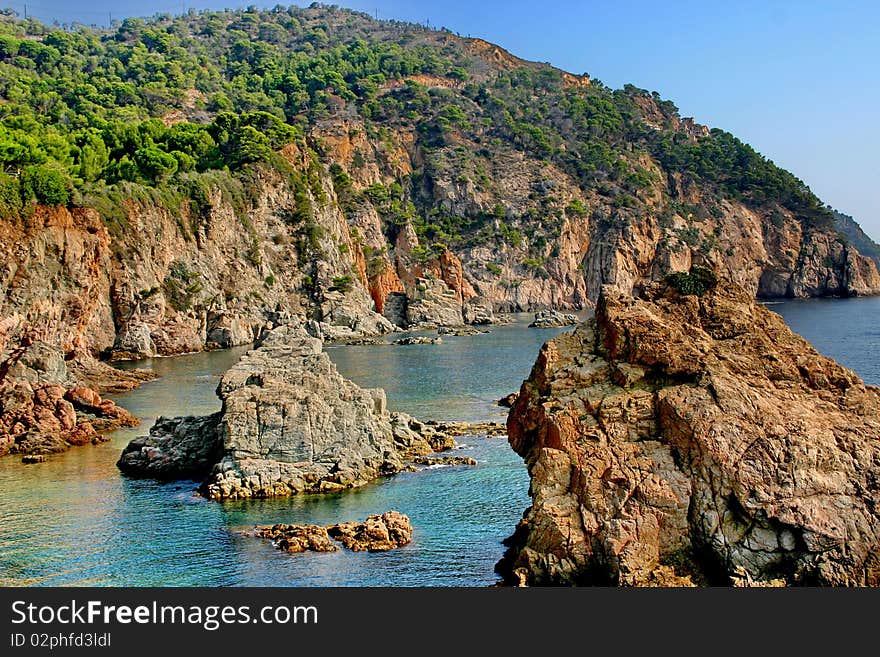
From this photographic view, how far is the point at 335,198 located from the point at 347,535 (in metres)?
105

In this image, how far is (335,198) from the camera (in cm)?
12912

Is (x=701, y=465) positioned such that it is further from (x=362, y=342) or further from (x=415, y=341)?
(x=362, y=342)

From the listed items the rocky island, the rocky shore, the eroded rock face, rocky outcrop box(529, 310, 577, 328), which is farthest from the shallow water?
the eroded rock face

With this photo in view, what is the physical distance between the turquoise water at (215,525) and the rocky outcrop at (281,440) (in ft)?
3.14

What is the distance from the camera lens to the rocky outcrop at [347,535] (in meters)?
26.3

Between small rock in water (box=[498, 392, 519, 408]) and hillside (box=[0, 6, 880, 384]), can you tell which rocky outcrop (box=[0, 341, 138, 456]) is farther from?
small rock in water (box=[498, 392, 519, 408])

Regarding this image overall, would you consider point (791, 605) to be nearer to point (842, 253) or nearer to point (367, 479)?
point (367, 479)

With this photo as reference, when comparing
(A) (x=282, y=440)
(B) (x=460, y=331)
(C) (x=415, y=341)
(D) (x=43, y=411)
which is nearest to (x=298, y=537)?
(A) (x=282, y=440)

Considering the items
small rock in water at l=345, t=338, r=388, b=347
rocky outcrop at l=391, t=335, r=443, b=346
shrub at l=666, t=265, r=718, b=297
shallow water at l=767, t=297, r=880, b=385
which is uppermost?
shrub at l=666, t=265, r=718, b=297

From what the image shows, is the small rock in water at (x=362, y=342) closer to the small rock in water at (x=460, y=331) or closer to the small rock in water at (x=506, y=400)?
the small rock in water at (x=460, y=331)

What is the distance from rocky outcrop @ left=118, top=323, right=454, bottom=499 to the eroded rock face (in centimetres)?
1319

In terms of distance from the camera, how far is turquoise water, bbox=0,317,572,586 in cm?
2455

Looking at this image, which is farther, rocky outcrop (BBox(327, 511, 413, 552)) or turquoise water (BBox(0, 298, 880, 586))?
rocky outcrop (BBox(327, 511, 413, 552))

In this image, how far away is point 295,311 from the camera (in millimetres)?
106688
